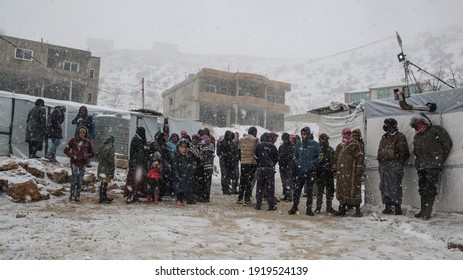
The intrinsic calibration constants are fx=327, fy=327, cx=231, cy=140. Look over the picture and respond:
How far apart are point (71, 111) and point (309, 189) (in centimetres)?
895

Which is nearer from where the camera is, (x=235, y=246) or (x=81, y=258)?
(x=81, y=258)

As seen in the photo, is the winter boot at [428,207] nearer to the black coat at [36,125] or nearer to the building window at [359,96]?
the black coat at [36,125]

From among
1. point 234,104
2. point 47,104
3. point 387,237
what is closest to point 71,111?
point 47,104

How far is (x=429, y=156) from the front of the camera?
507cm

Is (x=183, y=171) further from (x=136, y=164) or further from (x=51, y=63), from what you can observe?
(x=51, y=63)

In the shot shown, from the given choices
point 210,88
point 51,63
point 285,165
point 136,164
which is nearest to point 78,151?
point 136,164

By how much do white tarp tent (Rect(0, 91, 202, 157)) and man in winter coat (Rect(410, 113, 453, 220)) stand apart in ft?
31.5

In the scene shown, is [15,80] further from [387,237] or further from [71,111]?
[387,237]

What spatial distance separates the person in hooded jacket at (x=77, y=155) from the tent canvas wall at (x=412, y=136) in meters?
5.71

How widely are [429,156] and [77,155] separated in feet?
20.7

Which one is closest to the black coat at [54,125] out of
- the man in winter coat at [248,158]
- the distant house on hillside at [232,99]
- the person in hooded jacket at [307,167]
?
the man in winter coat at [248,158]

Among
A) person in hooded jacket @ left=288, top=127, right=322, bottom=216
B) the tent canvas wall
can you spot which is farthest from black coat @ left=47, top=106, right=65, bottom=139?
the tent canvas wall

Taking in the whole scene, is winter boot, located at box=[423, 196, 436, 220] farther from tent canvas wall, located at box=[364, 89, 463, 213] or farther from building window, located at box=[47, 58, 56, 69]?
building window, located at box=[47, 58, 56, 69]

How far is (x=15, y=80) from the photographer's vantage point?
26000 mm
